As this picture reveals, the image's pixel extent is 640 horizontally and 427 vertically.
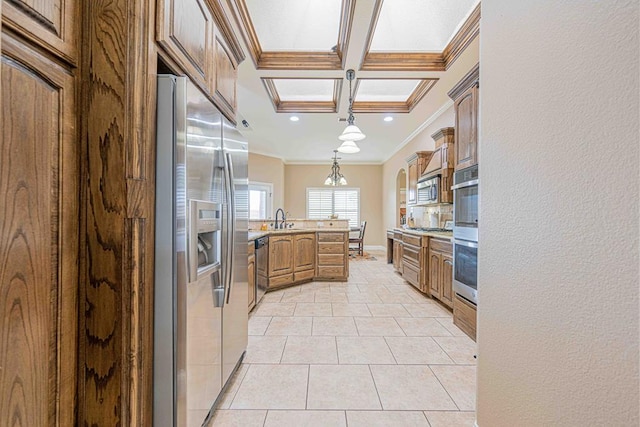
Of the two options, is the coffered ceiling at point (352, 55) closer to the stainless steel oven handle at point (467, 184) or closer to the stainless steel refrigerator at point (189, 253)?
the stainless steel oven handle at point (467, 184)

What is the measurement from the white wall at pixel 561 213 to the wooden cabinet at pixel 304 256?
3.27 metres

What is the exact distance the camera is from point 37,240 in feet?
2.67

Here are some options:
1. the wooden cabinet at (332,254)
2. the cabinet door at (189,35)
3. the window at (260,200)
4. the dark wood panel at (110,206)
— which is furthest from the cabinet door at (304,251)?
the window at (260,200)

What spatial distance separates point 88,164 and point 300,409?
5.34 feet

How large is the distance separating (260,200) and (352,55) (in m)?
5.89

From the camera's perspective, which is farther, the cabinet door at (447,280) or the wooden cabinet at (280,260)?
the wooden cabinet at (280,260)

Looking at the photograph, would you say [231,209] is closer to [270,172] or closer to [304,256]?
[304,256]

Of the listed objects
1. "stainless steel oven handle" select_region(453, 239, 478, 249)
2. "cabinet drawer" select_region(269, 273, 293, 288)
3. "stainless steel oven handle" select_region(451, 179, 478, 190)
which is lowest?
"cabinet drawer" select_region(269, 273, 293, 288)

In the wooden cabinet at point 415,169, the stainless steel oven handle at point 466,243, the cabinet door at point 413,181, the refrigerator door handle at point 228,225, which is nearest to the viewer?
the refrigerator door handle at point 228,225

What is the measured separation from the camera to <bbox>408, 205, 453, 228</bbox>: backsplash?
4.87m

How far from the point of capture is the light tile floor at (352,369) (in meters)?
1.62

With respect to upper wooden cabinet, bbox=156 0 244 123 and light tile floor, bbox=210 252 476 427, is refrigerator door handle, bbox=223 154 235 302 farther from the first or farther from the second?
light tile floor, bbox=210 252 476 427

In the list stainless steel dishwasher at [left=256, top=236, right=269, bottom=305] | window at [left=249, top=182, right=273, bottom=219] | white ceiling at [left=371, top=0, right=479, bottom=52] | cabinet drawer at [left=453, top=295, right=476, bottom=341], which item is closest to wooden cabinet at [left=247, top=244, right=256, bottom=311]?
stainless steel dishwasher at [left=256, top=236, right=269, bottom=305]

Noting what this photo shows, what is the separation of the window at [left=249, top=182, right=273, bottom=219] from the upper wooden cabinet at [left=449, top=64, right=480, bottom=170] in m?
6.06
